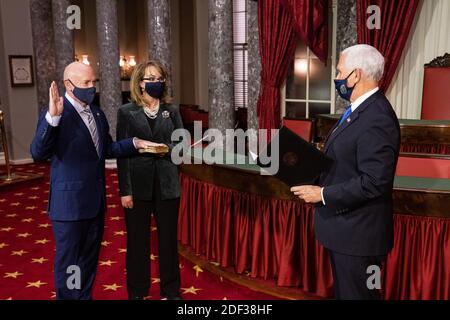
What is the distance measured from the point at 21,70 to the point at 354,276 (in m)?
8.62

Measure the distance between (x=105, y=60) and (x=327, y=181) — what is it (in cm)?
687

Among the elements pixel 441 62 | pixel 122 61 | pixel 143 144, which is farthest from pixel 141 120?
pixel 122 61

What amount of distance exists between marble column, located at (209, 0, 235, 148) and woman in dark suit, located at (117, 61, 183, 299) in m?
3.64

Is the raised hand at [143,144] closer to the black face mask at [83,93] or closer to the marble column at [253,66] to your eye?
the black face mask at [83,93]

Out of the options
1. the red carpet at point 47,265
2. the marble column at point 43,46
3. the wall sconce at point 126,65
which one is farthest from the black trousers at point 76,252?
the wall sconce at point 126,65

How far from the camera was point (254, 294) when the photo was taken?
143 inches

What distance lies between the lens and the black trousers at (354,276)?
2.17m

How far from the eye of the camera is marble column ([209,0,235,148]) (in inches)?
264

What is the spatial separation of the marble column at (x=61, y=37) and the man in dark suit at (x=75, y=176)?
6.34 meters

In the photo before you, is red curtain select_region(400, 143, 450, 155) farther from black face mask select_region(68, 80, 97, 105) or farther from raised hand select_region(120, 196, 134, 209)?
black face mask select_region(68, 80, 97, 105)

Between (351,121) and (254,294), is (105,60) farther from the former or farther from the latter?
(351,121)

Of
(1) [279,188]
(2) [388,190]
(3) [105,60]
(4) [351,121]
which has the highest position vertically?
(3) [105,60]
